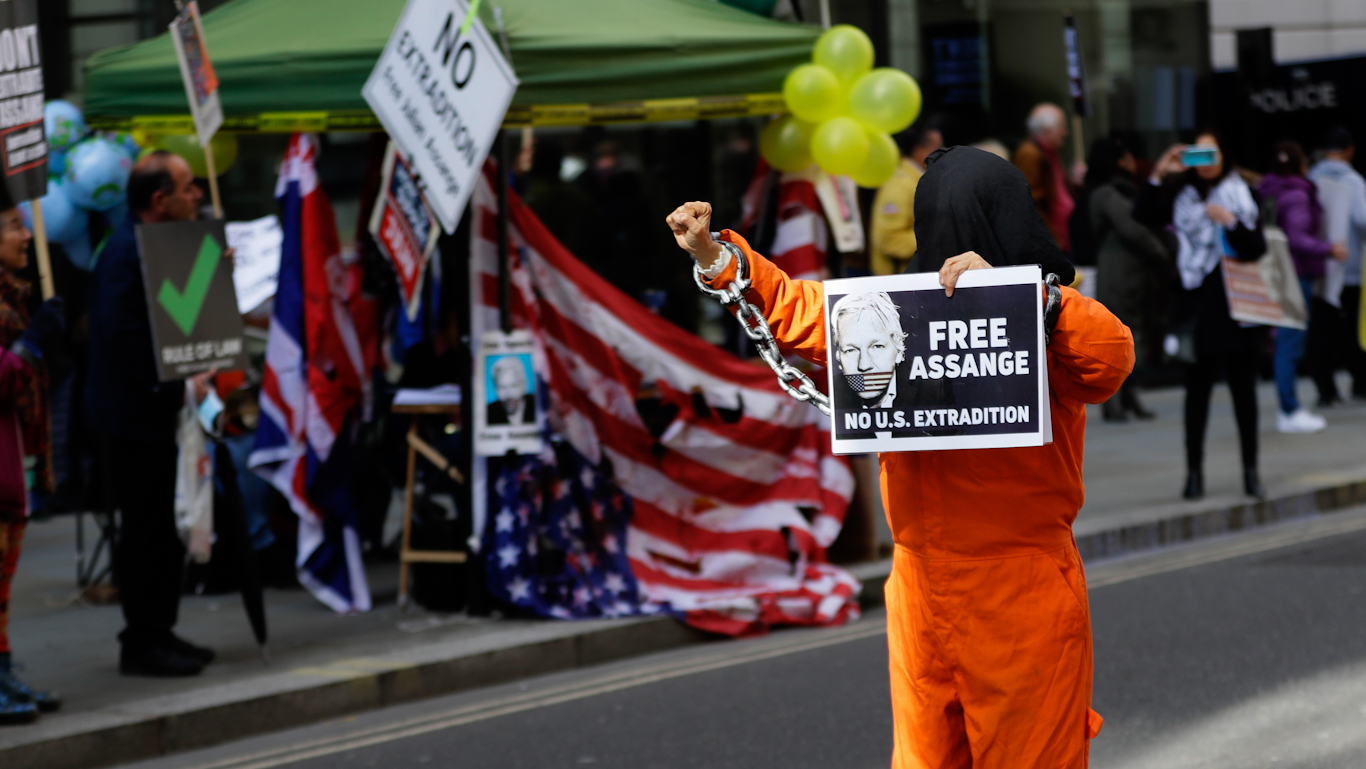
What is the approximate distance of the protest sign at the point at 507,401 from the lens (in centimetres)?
720

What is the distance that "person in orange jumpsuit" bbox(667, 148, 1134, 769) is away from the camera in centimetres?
283

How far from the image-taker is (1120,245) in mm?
12906

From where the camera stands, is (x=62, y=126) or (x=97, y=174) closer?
(x=97, y=174)

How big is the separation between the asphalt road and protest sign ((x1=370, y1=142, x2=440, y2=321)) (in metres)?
2.09

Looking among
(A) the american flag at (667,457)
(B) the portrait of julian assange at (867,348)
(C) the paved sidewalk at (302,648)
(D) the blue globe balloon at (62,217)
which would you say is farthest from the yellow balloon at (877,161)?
(B) the portrait of julian assange at (867,348)

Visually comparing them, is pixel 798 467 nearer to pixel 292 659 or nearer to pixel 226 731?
pixel 292 659

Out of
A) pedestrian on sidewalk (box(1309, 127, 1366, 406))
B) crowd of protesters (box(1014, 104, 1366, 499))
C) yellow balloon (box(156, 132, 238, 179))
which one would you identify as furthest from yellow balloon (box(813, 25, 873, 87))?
pedestrian on sidewalk (box(1309, 127, 1366, 406))

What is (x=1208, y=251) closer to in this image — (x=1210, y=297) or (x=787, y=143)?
(x=1210, y=297)

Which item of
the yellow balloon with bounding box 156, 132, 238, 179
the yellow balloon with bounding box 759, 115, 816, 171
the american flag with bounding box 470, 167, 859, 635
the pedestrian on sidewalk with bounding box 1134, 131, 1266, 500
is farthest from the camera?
the pedestrian on sidewalk with bounding box 1134, 131, 1266, 500

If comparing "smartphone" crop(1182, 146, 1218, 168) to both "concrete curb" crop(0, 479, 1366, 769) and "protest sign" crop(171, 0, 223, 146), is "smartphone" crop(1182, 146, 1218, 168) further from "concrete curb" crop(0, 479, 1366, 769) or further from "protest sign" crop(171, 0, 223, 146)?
"protest sign" crop(171, 0, 223, 146)

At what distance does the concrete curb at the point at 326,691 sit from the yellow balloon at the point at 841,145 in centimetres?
204

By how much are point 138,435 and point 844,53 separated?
3542 mm

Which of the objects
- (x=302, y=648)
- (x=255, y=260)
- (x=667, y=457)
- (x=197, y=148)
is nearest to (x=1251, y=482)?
(x=667, y=457)

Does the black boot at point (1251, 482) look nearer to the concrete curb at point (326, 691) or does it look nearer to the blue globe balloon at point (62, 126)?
the concrete curb at point (326, 691)
